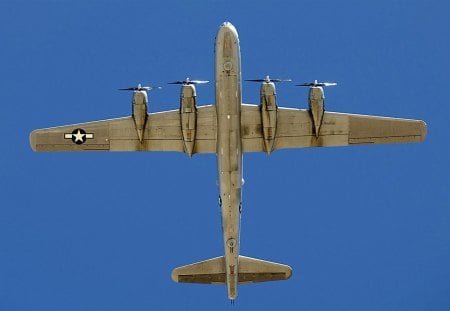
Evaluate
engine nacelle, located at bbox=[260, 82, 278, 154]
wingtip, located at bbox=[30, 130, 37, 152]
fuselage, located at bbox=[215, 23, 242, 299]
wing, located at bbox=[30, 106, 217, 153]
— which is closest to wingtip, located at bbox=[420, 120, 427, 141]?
engine nacelle, located at bbox=[260, 82, 278, 154]

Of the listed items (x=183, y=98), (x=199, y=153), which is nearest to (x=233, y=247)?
(x=199, y=153)

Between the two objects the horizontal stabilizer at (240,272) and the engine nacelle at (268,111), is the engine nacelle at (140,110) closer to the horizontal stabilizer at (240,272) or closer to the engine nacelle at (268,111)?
the engine nacelle at (268,111)

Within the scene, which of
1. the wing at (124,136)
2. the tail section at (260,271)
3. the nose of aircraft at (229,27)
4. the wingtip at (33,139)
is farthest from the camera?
the wingtip at (33,139)

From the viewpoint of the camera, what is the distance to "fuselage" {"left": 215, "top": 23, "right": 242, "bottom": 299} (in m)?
36.7

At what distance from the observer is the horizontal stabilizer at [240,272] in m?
40.2

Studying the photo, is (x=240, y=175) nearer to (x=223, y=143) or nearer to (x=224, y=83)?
(x=223, y=143)

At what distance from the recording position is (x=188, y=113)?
128 ft

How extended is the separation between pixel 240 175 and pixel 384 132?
324 inches

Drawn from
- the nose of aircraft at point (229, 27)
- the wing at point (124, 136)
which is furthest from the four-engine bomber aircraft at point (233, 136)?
the nose of aircraft at point (229, 27)

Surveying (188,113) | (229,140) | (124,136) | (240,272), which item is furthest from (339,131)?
(124,136)

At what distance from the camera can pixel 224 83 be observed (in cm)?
3688

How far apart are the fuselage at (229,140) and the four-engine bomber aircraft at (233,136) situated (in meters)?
0.05

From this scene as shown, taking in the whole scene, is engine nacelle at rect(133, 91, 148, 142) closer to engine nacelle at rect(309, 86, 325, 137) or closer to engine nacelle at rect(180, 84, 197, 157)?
engine nacelle at rect(180, 84, 197, 157)

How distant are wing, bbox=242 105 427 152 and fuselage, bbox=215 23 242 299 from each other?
2.08 meters
